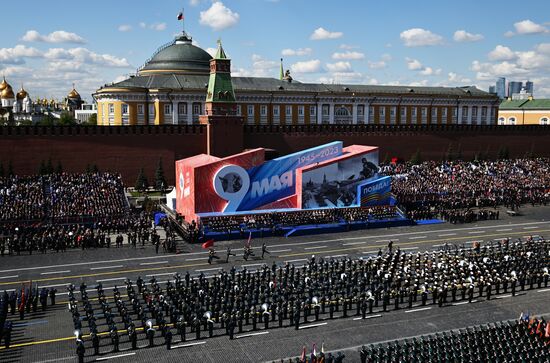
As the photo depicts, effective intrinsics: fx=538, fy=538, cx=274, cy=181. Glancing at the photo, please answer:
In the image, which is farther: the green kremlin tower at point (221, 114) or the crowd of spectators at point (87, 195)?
the green kremlin tower at point (221, 114)

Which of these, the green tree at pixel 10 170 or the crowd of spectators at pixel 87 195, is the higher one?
the green tree at pixel 10 170

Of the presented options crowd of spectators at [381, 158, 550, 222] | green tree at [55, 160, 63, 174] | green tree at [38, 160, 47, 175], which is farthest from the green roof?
green tree at [38, 160, 47, 175]

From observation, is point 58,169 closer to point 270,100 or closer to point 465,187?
point 270,100

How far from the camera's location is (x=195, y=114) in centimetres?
5184

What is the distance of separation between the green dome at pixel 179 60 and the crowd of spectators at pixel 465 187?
78.6 ft

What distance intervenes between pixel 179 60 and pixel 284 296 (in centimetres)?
4439

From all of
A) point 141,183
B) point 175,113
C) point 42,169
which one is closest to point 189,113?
point 175,113

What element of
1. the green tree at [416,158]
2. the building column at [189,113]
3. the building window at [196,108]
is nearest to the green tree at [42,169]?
the building column at [189,113]

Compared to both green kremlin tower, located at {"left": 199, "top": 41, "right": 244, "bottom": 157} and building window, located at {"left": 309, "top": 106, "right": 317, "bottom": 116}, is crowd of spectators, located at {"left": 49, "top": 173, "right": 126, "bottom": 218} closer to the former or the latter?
green kremlin tower, located at {"left": 199, "top": 41, "right": 244, "bottom": 157}

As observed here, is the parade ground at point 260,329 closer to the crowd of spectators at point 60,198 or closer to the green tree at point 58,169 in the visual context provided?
the crowd of spectators at point 60,198

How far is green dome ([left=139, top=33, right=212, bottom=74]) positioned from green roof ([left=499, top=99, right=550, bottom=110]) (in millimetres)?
47780

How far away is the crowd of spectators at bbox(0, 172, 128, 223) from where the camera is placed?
103 feet

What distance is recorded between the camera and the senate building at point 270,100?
50281 mm

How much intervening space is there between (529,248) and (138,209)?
24085 mm
